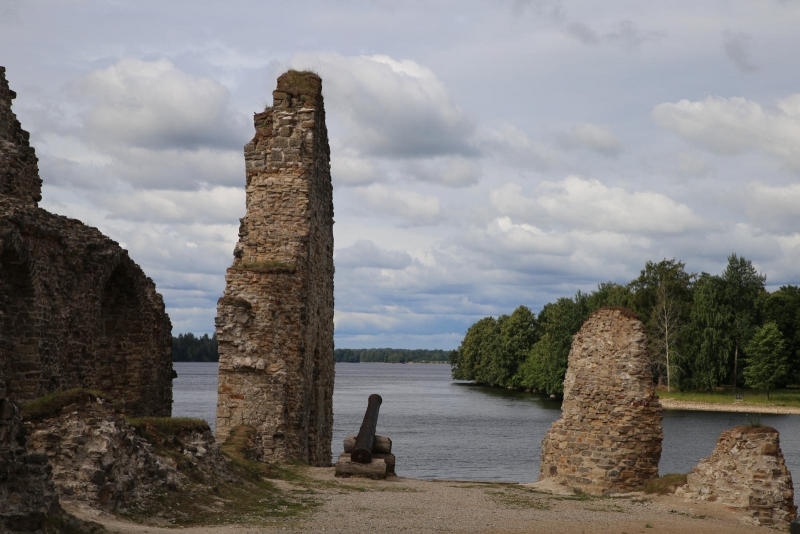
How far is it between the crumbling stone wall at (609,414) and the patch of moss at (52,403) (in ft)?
27.9

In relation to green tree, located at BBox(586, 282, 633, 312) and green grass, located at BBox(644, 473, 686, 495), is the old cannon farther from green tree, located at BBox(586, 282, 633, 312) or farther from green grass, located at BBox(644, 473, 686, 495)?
green tree, located at BBox(586, 282, 633, 312)

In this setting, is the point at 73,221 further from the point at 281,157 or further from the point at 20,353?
the point at 281,157

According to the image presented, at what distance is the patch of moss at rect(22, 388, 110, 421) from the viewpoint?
31.8 feet

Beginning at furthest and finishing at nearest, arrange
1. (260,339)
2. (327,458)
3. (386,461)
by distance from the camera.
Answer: (327,458)
(260,339)
(386,461)

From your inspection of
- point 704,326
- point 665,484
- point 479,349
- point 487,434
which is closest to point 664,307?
point 704,326

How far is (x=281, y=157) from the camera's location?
17.7 meters

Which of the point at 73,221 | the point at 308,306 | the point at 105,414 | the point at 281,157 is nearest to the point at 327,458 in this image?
the point at 308,306

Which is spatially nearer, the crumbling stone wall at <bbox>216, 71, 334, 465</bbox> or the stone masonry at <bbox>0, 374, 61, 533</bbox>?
the stone masonry at <bbox>0, 374, 61, 533</bbox>

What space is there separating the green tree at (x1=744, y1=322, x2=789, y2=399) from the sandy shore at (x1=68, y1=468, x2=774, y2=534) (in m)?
45.1

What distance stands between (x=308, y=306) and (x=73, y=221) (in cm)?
491

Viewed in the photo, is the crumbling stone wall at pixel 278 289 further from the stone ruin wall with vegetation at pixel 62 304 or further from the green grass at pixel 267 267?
the stone ruin wall with vegetation at pixel 62 304

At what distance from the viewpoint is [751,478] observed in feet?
44.0

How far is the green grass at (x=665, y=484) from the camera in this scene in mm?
14508

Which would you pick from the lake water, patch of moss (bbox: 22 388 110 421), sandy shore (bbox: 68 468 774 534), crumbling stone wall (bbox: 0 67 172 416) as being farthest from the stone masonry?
the lake water
